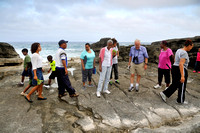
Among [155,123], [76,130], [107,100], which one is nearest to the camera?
[76,130]

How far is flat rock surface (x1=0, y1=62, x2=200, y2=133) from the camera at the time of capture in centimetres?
298

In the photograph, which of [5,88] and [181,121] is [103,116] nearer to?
[181,121]

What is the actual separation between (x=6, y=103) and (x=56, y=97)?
1.42 metres

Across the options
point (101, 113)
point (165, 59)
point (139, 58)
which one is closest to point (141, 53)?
point (139, 58)

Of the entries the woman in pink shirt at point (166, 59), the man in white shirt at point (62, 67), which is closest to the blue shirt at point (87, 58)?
the man in white shirt at point (62, 67)

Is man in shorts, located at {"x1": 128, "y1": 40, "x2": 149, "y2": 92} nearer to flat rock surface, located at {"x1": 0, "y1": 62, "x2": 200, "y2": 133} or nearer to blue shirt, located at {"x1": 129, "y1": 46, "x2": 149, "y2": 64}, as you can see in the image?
blue shirt, located at {"x1": 129, "y1": 46, "x2": 149, "y2": 64}

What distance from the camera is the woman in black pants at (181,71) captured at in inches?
145

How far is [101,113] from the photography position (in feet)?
11.6

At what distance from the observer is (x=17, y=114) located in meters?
3.47

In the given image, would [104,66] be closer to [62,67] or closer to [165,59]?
[62,67]

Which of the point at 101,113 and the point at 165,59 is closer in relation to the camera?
the point at 101,113

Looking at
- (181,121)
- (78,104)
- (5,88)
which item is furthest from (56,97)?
(181,121)

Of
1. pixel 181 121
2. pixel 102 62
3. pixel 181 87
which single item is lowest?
pixel 181 121

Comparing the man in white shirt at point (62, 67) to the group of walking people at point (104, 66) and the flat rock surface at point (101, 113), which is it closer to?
the group of walking people at point (104, 66)
